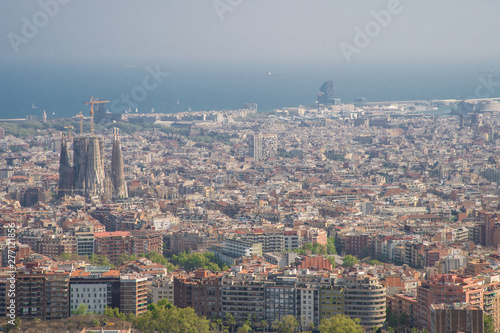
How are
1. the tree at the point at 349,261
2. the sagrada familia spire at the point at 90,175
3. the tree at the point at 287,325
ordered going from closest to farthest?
the tree at the point at 287,325, the tree at the point at 349,261, the sagrada familia spire at the point at 90,175

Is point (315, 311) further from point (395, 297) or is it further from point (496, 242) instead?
point (496, 242)

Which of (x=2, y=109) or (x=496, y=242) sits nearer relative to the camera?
(x=496, y=242)

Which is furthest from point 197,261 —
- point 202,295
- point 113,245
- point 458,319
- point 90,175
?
point 90,175

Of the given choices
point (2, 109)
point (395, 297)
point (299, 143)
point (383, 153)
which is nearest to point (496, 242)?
point (395, 297)

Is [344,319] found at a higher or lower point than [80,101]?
lower

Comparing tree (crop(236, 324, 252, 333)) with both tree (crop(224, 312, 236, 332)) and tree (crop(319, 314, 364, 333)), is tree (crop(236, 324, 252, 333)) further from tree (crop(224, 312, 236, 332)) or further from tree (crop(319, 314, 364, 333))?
tree (crop(319, 314, 364, 333))

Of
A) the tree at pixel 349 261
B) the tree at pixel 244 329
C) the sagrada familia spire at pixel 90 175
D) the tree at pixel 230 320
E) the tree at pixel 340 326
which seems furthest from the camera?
the sagrada familia spire at pixel 90 175

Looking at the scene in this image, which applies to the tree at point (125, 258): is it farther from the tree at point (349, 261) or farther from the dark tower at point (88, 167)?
the dark tower at point (88, 167)

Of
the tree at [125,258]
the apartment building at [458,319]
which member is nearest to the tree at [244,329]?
the apartment building at [458,319]
